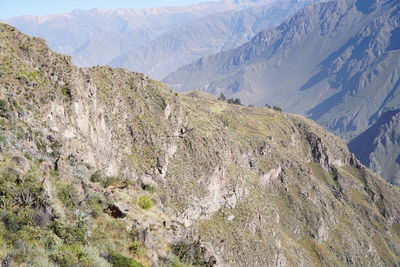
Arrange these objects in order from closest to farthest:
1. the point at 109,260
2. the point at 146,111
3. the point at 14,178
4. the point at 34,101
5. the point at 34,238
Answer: the point at 34,238, the point at 109,260, the point at 14,178, the point at 34,101, the point at 146,111

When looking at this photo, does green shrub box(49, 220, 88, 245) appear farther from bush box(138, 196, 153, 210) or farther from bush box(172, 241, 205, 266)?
bush box(138, 196, 153, 210)

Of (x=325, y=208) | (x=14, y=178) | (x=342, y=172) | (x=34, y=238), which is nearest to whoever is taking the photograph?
(x=34, y=238)

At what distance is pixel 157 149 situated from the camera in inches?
3499

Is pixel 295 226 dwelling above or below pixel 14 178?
below

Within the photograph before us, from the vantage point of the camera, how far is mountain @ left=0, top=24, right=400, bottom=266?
2219 cm

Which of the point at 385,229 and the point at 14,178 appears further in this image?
the point at 385,229

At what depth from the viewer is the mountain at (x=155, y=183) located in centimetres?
2219

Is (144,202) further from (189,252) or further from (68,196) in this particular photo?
(68,196)

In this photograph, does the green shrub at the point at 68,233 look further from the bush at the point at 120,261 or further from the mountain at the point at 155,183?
the bush at the point at 120,261

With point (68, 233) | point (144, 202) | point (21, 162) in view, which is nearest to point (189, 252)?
point (144, 202)

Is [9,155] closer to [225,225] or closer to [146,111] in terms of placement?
[146,111]

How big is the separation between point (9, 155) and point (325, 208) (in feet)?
475

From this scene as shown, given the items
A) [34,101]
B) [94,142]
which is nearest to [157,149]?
[94,142]

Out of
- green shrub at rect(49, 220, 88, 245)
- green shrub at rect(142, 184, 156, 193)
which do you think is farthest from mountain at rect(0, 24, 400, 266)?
green shrub at rect(142, 184, 156, 193)
